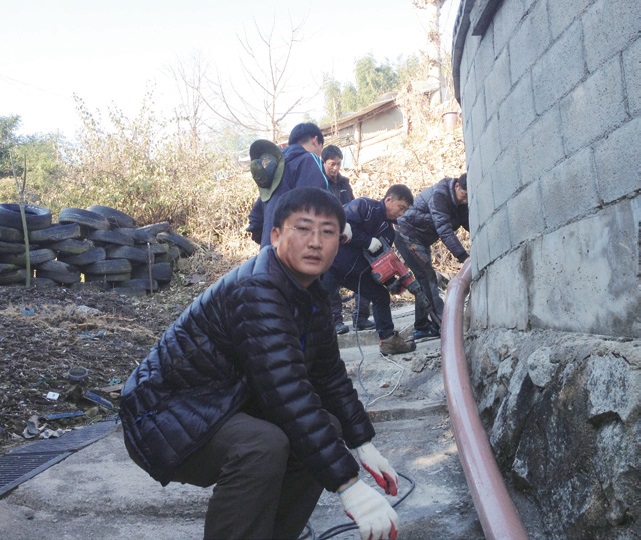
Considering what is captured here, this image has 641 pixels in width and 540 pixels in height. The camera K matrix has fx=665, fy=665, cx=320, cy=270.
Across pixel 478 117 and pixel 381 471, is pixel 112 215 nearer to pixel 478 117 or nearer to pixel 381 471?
pixel 478 117

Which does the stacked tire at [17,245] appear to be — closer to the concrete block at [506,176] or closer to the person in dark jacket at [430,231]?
the person in dark jacket at [430,231]

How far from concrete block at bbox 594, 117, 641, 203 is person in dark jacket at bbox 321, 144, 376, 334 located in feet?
12.3

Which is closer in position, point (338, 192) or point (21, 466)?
point (21, 466)

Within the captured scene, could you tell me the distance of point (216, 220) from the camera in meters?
12.3

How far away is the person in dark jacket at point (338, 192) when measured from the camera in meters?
6.13

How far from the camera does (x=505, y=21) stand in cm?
323

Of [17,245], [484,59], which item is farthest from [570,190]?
[17,245]

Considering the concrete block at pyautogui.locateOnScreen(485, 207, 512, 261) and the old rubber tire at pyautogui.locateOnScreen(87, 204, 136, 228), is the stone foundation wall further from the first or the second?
the old rubber tire at pyautogui.locateOnScreen(87, 204, 136, 228)

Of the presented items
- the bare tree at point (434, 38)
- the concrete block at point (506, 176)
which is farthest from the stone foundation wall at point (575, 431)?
the bare tree at point (434, 38)

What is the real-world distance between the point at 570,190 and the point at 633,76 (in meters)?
0.58

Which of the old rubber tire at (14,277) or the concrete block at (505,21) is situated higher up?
the concrete block at (505,21)

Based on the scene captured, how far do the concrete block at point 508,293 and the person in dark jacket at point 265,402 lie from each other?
1130 millimetres

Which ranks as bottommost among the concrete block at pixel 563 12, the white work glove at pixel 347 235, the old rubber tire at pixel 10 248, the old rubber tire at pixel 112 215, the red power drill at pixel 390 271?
the red power drill at pixel 390 271

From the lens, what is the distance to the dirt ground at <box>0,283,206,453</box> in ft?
14.9
